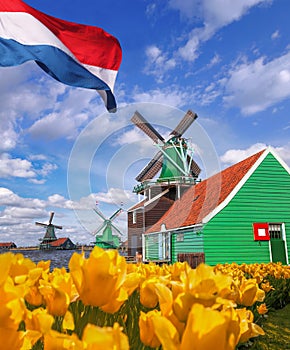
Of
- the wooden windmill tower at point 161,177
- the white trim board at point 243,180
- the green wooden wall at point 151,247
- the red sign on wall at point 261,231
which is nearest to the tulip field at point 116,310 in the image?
the white trim board at point 243,180

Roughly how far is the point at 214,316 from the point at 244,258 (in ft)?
41.0

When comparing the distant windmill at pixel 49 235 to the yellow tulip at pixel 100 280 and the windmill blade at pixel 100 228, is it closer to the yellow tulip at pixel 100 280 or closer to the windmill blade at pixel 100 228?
the windmill blade at pixel 100 228

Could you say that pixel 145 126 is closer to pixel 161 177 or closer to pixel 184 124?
pixel 184 124

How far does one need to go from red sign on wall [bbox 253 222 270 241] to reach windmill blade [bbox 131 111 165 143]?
15.7m

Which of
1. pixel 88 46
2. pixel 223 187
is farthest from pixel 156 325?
pixel 223 187

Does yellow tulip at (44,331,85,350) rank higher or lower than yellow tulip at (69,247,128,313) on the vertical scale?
lower

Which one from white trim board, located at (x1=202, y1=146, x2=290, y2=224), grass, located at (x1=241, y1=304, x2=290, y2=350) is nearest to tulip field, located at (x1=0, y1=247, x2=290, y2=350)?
grass, located at (x1=241, y1=304, x2=290, y2=350)

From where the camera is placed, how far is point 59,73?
5824mm

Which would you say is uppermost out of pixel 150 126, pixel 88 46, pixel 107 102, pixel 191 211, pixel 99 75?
pixel 150 126

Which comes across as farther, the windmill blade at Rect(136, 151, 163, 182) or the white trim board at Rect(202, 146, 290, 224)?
the windmill blade at Rect(136, 151, 163, 182)

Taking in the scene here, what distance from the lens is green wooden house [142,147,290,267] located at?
12.1 m

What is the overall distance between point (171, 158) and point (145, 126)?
3.97 meters

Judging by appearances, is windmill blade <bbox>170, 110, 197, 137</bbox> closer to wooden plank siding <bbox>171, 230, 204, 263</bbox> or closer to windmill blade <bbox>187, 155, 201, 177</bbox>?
windmill blade <bbox>187, 155, 201, 177</bbox>

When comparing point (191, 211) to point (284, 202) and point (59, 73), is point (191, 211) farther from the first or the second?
point (59, 73)
